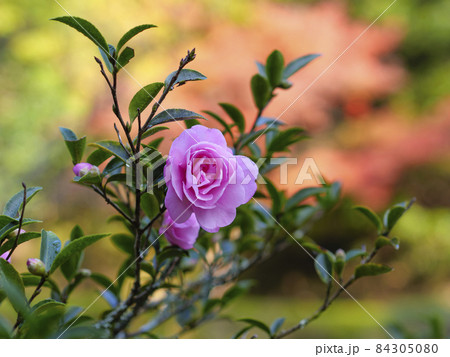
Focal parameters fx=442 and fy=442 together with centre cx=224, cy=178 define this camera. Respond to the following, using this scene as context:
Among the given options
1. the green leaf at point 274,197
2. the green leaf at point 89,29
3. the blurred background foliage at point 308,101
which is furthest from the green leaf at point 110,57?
the blurred background foliage at point 308,101

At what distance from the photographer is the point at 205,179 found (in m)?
0.49

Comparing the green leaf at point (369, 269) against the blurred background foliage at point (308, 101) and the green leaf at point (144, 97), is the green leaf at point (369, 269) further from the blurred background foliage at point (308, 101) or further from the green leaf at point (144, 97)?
the blurred background foliage at point (308, 101)

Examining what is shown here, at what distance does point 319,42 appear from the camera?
356 cm

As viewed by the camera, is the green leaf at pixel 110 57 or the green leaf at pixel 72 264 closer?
the green leaf at pixel 110 57

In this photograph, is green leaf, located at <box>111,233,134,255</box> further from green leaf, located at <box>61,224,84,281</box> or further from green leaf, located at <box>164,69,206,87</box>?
green leaf, located at <box>164,69,206,87</box>

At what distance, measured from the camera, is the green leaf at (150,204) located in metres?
0.57

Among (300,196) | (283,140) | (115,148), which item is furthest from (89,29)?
(300,196)

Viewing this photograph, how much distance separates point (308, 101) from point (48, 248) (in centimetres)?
335

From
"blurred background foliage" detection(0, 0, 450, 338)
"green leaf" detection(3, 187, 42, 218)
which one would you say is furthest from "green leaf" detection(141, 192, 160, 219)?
"blurred background foliage" detection(0, 0, 450, 338)

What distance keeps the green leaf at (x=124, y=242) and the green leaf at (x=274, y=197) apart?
0.81ft

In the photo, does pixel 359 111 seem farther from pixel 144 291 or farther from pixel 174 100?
pixel 144 291

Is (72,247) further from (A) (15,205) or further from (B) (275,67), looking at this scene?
(B) (275,67)

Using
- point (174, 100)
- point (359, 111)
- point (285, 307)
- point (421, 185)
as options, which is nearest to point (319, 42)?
point (359, 111)

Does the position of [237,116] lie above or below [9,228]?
above
